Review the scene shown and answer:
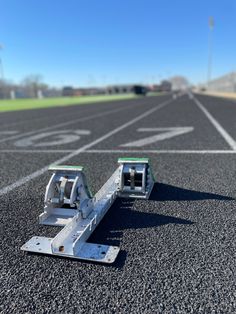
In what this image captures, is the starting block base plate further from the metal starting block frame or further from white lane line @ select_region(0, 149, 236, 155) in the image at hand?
white lane line @ select_region(0, 149, 236, 155)

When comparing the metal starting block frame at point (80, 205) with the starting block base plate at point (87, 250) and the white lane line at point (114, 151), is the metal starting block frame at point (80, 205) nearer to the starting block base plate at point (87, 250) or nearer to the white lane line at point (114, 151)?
the starting block base plate at point (87, 250)

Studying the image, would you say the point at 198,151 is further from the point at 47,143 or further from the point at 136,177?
the point at 47,143

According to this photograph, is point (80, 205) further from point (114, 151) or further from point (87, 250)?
point (114, 151)

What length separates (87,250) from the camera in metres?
2.41

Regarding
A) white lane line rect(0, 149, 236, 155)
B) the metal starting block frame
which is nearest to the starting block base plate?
the metal starting block frame

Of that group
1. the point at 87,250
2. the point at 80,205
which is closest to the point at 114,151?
the point at 80,205

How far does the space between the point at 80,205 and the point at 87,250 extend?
542 millimetres

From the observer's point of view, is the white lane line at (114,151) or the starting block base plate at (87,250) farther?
the white lane line at (114,151)

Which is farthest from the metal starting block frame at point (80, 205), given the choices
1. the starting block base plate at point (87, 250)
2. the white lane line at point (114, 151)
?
the white lane line at point (114, 151)

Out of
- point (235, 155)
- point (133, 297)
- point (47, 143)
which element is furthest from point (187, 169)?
point (47, 143)

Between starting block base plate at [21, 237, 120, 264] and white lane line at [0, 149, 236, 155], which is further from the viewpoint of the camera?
white lane line at [0, 149, 236, 155]

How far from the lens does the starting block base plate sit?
230 centimetres

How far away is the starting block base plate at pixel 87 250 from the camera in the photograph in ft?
7.56

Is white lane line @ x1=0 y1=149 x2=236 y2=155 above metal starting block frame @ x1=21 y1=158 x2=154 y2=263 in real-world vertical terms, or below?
below
